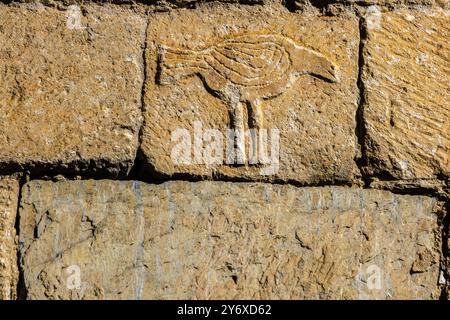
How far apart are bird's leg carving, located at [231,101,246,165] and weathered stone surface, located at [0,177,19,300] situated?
0.74 metres

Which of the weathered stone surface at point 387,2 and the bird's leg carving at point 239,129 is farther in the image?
the weathered stone surface at point 387,2

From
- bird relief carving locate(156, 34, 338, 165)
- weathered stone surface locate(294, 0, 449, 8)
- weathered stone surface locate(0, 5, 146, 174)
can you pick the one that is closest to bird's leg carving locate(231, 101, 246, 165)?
bird relief carving locate(156, 34, 338, 165)

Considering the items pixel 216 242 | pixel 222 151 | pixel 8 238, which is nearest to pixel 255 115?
pixel 222 151

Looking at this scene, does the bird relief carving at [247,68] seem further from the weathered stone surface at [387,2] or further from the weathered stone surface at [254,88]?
the weathered stone surface at [387,2]

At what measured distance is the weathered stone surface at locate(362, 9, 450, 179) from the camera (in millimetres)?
3311

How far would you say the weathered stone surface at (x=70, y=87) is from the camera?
10.7 ft

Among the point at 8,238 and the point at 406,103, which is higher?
the point at 406,103

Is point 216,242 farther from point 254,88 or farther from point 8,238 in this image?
point 8,238

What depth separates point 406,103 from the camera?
10.9 feet

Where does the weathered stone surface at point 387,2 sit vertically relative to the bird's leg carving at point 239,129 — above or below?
above

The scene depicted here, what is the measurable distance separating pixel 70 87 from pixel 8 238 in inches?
21.1

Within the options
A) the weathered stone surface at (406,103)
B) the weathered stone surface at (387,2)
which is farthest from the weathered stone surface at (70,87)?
the weathered stone surface at (406,103)

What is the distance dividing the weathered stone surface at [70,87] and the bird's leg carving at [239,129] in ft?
1.05

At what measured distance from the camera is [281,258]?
3229 millimetres
